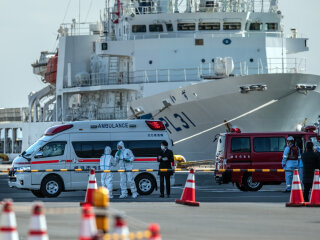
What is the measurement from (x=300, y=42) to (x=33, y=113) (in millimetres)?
19170

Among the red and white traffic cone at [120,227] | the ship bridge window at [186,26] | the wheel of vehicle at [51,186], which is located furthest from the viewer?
the ship bridge window at [186,26]

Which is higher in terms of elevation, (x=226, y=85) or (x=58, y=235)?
(x=226, y=85)

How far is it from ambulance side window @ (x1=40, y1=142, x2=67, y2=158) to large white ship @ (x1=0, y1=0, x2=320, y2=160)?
1629 cm

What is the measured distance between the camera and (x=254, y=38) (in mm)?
48500

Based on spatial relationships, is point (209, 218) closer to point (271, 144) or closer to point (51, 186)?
point (51, 186)

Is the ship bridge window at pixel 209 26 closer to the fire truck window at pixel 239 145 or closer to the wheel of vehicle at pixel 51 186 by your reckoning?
the fire truck window at pixel 239 145

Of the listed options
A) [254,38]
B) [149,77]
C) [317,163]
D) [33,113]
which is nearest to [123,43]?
[149,77]

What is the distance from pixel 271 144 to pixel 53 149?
587cm

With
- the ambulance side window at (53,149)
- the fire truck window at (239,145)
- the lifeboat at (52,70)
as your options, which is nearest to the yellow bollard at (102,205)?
the ambulance side window at (53,149)

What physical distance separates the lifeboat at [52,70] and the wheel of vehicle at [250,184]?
3255cm

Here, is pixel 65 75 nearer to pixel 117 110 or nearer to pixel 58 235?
pixel 117 110

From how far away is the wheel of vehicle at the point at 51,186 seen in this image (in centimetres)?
2627

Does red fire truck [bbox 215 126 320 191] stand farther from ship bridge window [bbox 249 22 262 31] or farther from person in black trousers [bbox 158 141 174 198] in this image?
ship bridge window [bbox 249 22 262 31]

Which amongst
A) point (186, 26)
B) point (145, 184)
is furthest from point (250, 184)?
point (186, 26)
